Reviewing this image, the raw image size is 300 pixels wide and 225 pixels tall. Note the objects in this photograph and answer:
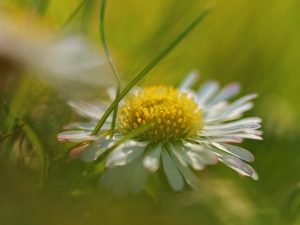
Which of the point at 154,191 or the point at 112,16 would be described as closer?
the point at 154,191

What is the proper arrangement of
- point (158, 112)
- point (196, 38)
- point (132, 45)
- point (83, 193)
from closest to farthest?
point (83, 193) → point (158, 112) → point (132, 45) → point (196, 38)

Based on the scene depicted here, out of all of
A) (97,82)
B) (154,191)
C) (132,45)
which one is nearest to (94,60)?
(97,82)

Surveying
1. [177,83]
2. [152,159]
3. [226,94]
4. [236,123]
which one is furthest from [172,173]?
[177,83]

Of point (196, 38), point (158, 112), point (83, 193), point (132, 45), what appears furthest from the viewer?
point (196, 38)

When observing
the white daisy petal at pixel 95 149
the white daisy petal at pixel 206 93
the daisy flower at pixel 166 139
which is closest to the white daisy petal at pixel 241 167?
the daisy flower at pixel 166 139

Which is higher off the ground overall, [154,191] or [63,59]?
[63,59]

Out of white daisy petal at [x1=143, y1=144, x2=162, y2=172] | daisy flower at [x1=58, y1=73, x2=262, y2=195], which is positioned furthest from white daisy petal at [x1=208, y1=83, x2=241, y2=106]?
white daisy petal at [x1=143, y1=144, x2=162, y2=172]

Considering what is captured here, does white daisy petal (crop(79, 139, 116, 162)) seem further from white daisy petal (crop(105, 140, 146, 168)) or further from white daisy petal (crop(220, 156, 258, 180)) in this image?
white daisy petal (crop(220, 156, 258, 180))

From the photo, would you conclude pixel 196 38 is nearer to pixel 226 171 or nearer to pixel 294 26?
pixel 294 26
